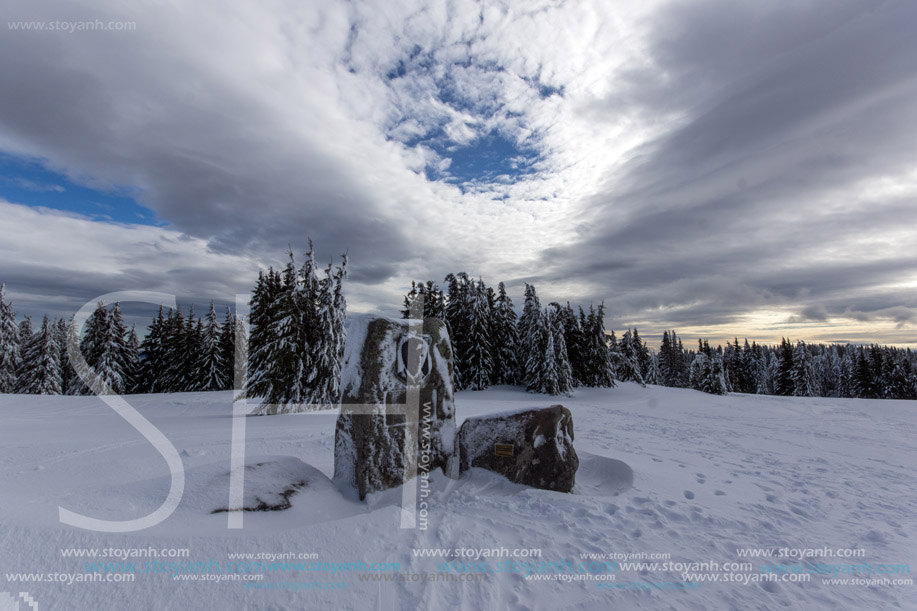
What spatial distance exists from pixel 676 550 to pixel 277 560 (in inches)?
171

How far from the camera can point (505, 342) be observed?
33219 mm

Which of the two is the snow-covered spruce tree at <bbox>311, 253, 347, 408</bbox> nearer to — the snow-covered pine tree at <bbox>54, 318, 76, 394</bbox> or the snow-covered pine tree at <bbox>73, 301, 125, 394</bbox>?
the snow-covered pine tree at <bbox>73, 301, 125, 394</bbox>

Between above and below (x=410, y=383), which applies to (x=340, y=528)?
below

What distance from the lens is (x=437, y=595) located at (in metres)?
3.48

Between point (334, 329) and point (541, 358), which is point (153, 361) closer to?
point (334, 329)

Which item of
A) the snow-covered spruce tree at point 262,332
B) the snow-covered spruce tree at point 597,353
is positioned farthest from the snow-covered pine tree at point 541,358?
the snow-covered spruce tree at point 262,332

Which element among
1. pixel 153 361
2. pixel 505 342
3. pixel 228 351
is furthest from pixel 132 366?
pixel 505 342

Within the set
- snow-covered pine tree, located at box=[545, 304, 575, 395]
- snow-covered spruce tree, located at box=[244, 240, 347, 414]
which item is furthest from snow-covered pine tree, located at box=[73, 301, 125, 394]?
snow-covered pine tree, located at box=[545, 304, 575, 395]

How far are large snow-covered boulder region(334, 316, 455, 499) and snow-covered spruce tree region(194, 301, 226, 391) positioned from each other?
97.2 ft

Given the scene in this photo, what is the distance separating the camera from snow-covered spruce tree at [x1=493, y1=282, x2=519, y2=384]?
33.0 m

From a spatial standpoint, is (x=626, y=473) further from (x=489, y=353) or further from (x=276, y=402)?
(x=489, y=353)

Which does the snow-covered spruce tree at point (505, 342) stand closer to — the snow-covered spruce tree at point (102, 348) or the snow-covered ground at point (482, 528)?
the snow-covered ground at point (482, 528)

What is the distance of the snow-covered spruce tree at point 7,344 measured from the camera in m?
28.8

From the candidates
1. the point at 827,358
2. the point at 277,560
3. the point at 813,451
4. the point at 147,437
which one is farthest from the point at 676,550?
the point at 827,358
